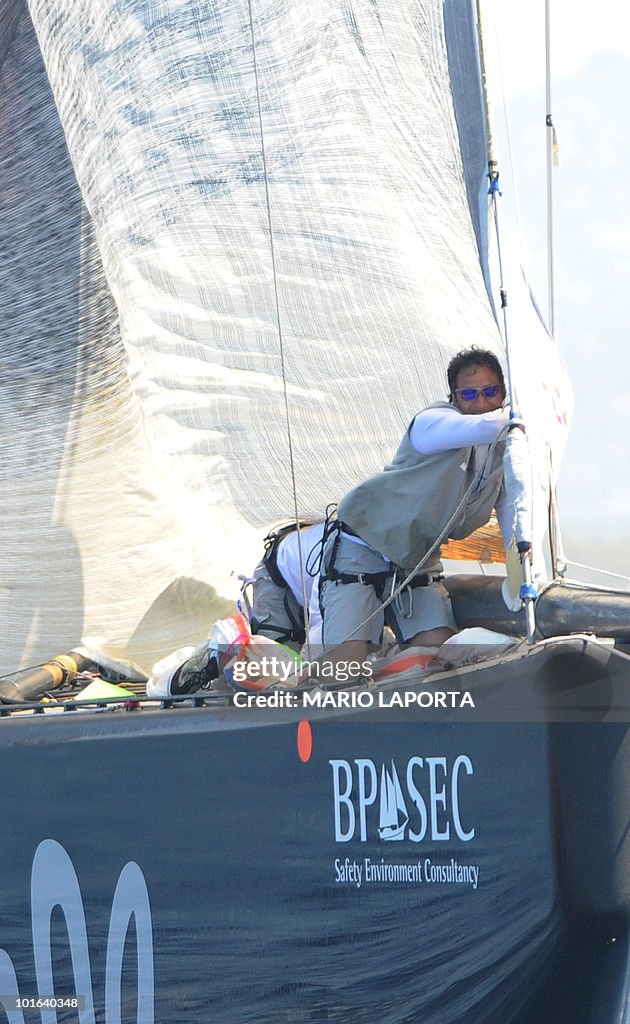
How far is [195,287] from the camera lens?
12.2ft

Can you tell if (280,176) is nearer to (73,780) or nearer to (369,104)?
(369,104)

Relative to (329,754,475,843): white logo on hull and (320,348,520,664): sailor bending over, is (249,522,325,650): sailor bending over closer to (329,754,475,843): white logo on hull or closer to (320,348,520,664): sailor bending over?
(320,348,520,664): sailor bending over

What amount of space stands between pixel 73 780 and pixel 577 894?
908 millimetres

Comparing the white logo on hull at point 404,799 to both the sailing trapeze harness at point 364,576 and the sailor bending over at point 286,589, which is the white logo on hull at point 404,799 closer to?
the sailing trapeze harness at point 364,576

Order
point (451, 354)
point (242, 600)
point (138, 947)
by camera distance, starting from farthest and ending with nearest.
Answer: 1. point (451, 354)
2. point (242, 600)
3. point (138, 947)

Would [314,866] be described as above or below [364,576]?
below

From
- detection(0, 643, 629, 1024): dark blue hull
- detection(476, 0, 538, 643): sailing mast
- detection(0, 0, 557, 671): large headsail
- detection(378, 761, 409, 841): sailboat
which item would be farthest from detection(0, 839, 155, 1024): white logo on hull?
detection(0, 0, 557, 671): large headsail

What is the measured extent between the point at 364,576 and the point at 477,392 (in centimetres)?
36

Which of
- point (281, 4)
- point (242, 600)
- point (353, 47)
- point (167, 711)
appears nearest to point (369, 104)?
point (353, 47)

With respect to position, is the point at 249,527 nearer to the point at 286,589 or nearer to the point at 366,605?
the point at 286,589

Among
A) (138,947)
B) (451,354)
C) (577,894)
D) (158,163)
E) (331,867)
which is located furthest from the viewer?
(158,163)

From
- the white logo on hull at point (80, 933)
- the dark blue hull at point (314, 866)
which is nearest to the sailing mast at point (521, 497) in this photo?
the dark blue hull at point (314, 866)

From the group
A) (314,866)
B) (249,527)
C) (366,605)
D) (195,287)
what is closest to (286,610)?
(366,605)

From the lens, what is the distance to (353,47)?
3477 mm
